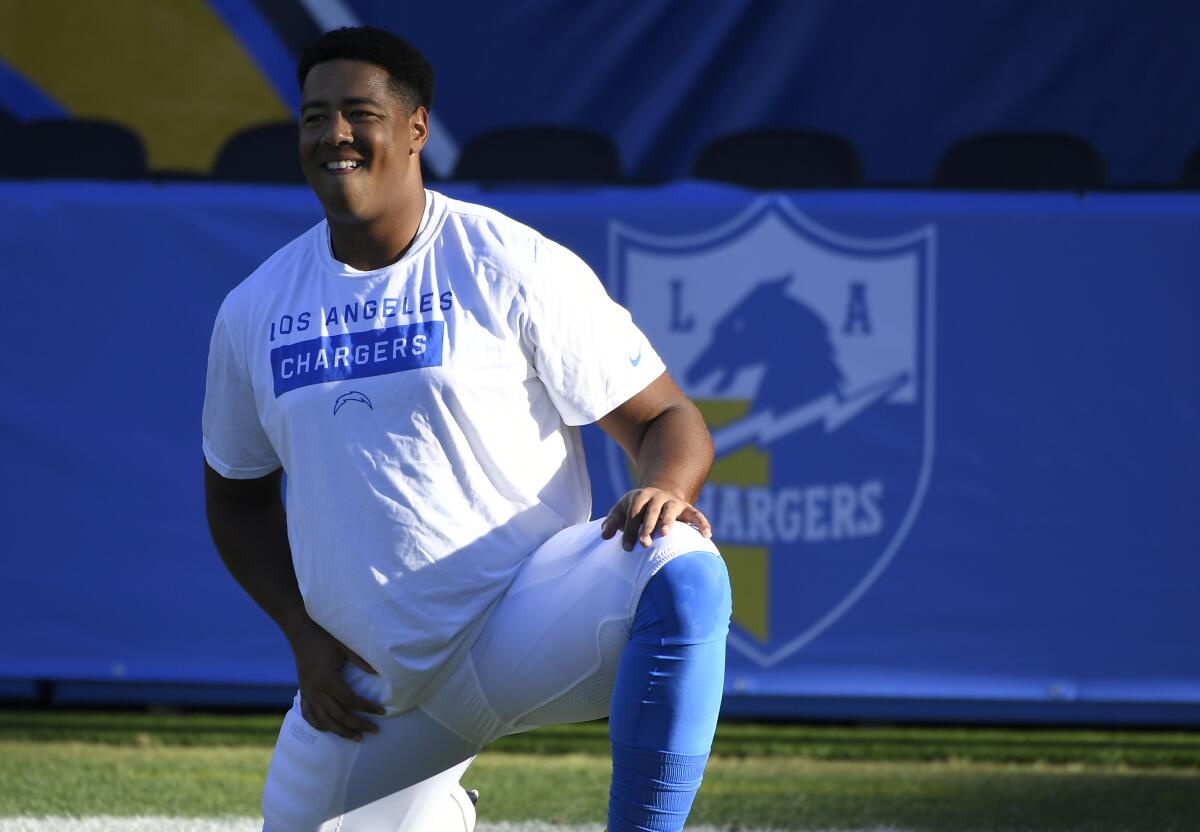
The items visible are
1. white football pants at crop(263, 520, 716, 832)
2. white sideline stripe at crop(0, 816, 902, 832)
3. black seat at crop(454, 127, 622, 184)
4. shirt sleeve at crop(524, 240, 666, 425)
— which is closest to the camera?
white football pants at crop(263, 520, 716, 832)

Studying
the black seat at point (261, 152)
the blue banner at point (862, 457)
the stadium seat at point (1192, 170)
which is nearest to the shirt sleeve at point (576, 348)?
the blue banner at point (862, 457)

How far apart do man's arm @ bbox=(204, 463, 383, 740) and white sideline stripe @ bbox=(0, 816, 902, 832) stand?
3.05ft

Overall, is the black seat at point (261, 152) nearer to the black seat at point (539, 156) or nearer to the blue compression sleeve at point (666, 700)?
the black seat at point (539, 156)

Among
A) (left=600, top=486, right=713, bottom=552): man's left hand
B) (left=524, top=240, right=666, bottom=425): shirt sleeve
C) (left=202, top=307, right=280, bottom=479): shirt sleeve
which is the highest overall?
(left=524, top=240, right=666, bottom=425): shirt sleeve

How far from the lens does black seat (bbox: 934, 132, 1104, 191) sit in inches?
201

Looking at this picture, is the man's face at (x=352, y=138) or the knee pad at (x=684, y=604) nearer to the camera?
the knee pad at (x=684, y=604)

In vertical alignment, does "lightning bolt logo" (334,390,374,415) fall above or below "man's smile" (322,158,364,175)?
below

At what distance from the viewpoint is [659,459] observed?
2.36 meters

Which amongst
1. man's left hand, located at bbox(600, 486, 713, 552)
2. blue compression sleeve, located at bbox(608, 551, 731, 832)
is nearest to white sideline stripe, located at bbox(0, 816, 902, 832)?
blue compression sleeve, located at bbox(608, 551, 731, 832)

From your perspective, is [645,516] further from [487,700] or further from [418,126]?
[418,126]

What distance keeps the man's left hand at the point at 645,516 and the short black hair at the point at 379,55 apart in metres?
0.71

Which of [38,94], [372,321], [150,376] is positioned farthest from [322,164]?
[38,94]

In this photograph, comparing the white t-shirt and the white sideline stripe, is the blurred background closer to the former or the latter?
the white sideline stripe

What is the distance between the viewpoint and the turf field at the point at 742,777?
3551 millimetres
